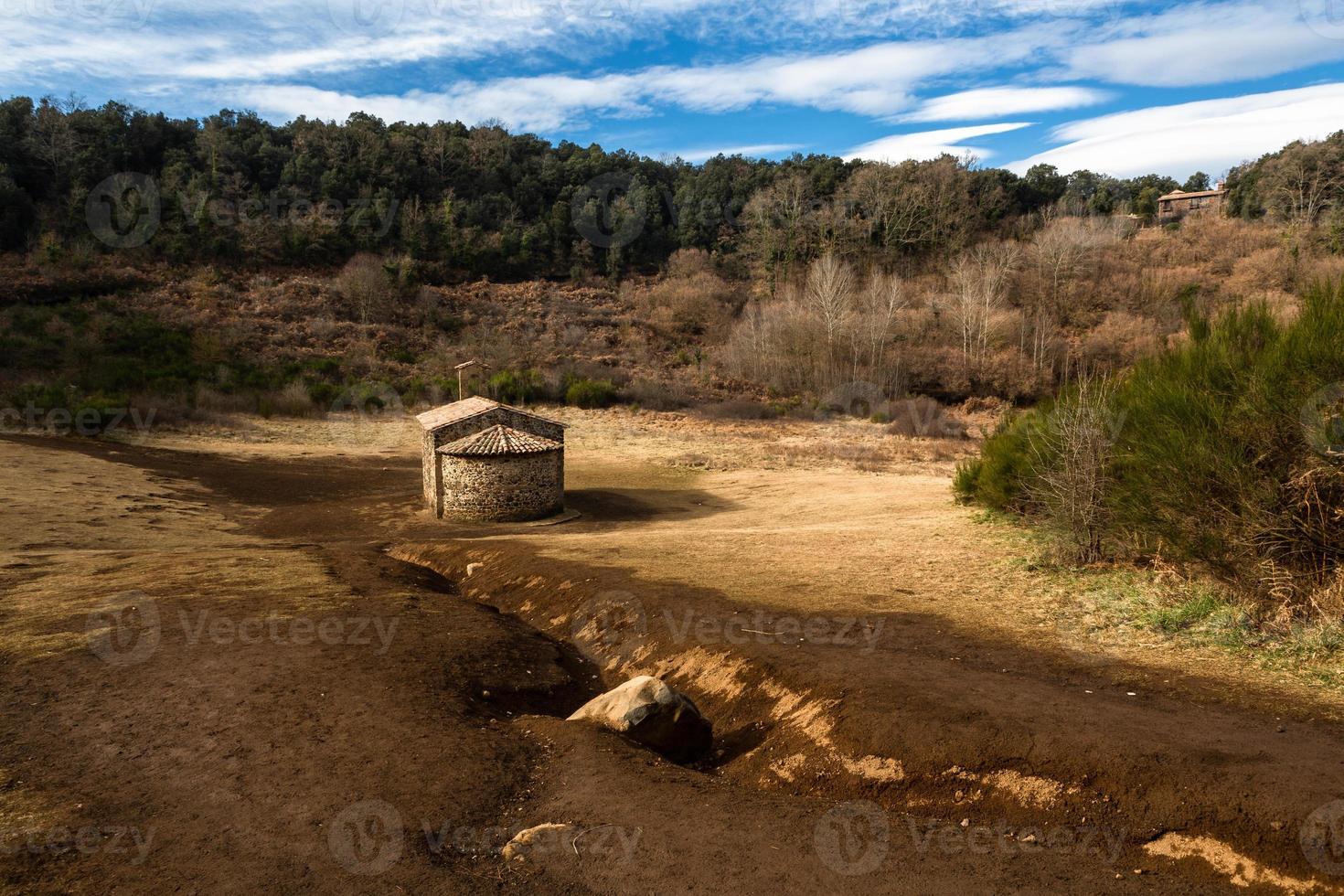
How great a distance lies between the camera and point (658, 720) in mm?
9570

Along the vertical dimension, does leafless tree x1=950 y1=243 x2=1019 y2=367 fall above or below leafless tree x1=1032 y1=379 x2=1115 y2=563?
above

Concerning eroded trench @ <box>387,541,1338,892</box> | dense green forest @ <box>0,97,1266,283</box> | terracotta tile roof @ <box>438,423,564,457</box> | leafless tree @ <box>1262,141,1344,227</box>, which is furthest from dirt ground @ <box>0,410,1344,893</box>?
leafless tree @ <box>1262,141,1344,227</box>

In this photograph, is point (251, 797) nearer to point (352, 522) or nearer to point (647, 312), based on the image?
point (352, 522)

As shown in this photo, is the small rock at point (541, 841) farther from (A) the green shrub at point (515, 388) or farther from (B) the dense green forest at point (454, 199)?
(B) the dense green forest at point (454, 199)

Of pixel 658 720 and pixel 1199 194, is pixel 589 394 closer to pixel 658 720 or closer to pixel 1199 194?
pixel 658 720

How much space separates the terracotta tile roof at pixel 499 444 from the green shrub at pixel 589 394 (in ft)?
73.9

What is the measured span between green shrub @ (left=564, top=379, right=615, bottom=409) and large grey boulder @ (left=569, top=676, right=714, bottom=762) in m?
38.2

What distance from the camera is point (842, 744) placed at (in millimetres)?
9086

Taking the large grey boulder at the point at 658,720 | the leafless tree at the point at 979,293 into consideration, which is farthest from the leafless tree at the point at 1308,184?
the large grey boulder at the point at 658,720

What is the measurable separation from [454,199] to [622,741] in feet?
255

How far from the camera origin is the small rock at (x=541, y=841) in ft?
23.8

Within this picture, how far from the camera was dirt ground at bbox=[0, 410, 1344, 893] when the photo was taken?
6.95 m

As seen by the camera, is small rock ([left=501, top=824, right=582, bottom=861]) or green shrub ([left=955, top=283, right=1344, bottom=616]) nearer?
small rock ([left=501, top=824, right=582, bottom=861])

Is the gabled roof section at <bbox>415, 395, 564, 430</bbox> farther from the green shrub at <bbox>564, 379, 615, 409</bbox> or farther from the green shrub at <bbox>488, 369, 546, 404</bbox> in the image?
the green shrub at <bbox>564, 379, 615, 409</bbox>
